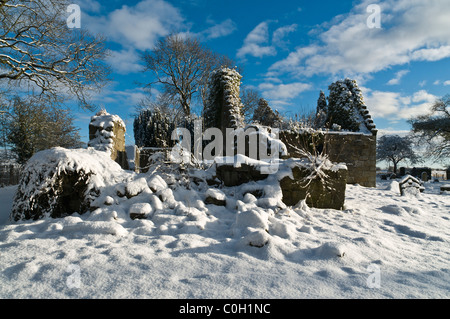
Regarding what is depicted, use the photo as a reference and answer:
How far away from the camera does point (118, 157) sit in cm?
689

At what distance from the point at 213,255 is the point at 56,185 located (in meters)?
2.58

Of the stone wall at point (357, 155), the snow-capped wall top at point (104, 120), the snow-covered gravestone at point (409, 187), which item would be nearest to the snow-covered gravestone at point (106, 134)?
the snow-capped wall top at point (104, 120)

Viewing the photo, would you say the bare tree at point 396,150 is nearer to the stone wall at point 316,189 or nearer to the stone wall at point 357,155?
the stone wall at point 357,155

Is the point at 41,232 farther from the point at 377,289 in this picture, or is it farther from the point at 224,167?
the point at 377,289

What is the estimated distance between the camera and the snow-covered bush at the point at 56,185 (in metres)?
3.14

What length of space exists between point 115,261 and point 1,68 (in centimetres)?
1091

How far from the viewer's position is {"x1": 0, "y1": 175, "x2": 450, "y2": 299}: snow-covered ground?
1.69 m

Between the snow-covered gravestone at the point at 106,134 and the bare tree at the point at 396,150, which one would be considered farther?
the bare tree at the point at 396,150

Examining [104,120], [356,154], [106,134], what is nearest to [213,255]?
[106,134]

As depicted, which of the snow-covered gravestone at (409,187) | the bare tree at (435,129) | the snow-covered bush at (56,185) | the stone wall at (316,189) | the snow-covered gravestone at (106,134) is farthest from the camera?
the bare tree at (435,129)

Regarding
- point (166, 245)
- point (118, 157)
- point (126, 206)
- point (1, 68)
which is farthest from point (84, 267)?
point (1, 68)

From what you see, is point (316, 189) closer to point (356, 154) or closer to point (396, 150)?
point (356, 154)

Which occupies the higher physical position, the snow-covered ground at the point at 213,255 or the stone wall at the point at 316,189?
the stone wall at the point at 316,189

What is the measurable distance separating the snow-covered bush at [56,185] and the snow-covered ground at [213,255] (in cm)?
23
